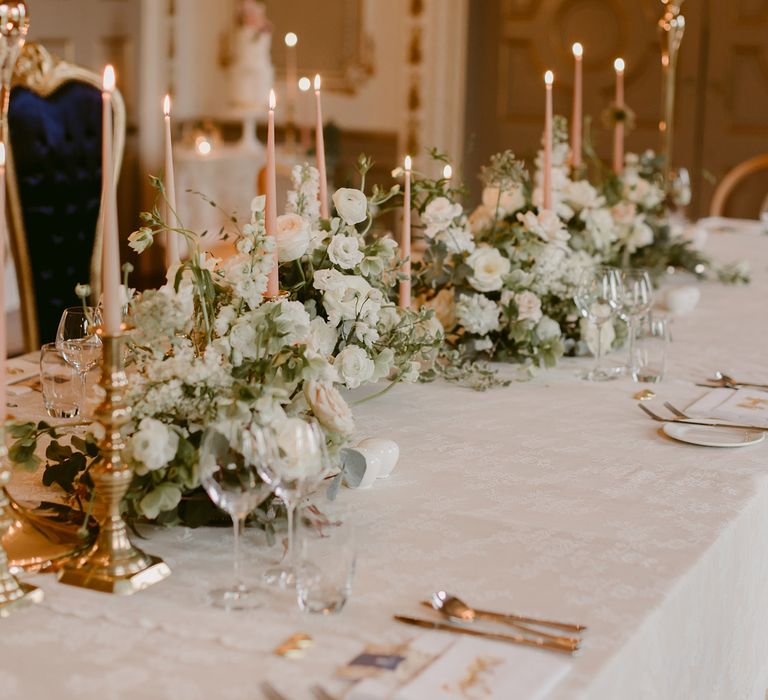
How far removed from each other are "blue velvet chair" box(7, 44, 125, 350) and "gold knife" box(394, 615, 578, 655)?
5.94 feet

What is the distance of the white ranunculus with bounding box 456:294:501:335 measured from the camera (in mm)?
2105

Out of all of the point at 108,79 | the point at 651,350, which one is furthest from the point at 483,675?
the point at 651,350

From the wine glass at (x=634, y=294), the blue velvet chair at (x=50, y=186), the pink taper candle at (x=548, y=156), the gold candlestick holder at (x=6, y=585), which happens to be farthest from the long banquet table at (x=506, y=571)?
the blue velvet chair at (x=50, y=186)

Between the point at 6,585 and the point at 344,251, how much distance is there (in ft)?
2.33

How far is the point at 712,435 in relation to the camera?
1755 millimetres

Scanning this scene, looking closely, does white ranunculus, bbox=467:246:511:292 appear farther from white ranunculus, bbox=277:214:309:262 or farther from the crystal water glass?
the crystal water glass

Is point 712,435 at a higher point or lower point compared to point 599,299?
lower

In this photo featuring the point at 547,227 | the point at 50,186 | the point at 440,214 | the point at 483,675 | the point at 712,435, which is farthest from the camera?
the point at 50,186

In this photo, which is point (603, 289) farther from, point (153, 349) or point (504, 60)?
point (504, 60)

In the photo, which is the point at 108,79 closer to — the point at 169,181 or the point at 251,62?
the point at 169,181

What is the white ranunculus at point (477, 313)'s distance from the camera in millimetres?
2105

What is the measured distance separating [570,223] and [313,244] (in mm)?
995

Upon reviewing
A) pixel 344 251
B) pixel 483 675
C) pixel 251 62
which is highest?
pixel 251 62

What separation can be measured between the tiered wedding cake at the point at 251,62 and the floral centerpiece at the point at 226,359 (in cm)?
503
